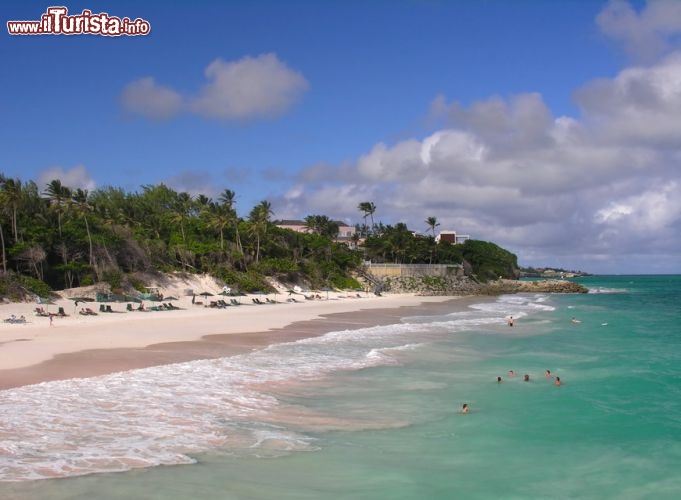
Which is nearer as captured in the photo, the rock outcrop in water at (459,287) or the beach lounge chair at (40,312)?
the beach lounge chair at (40,312)

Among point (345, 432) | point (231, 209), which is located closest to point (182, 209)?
point (231, 209)

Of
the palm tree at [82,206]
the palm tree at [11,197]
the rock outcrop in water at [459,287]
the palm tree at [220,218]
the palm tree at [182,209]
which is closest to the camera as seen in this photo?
the palm tree at [11,197]

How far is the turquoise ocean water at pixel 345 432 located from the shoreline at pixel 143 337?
5.30 feet

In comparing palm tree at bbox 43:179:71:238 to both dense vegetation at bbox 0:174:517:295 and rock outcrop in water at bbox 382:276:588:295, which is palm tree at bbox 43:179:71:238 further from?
rock outcrop in water at bbox 382:276:588:295

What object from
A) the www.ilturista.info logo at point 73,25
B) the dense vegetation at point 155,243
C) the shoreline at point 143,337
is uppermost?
the www.ilturista.info logo at point 73,25

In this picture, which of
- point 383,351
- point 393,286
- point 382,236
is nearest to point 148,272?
point 383,351

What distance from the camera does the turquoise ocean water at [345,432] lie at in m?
9.09

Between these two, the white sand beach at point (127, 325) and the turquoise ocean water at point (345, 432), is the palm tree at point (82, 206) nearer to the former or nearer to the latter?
the white sand beach at point (127, 325)

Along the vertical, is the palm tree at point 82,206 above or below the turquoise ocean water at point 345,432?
above

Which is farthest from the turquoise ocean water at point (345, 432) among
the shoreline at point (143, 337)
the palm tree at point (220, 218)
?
the palm tree at point (220, 218)

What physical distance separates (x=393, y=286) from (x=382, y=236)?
1975cm

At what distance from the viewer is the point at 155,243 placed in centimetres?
5003

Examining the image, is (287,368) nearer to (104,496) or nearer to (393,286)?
(104,496)

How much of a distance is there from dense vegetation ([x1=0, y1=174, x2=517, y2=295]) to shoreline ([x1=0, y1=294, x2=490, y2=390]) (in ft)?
28.8
